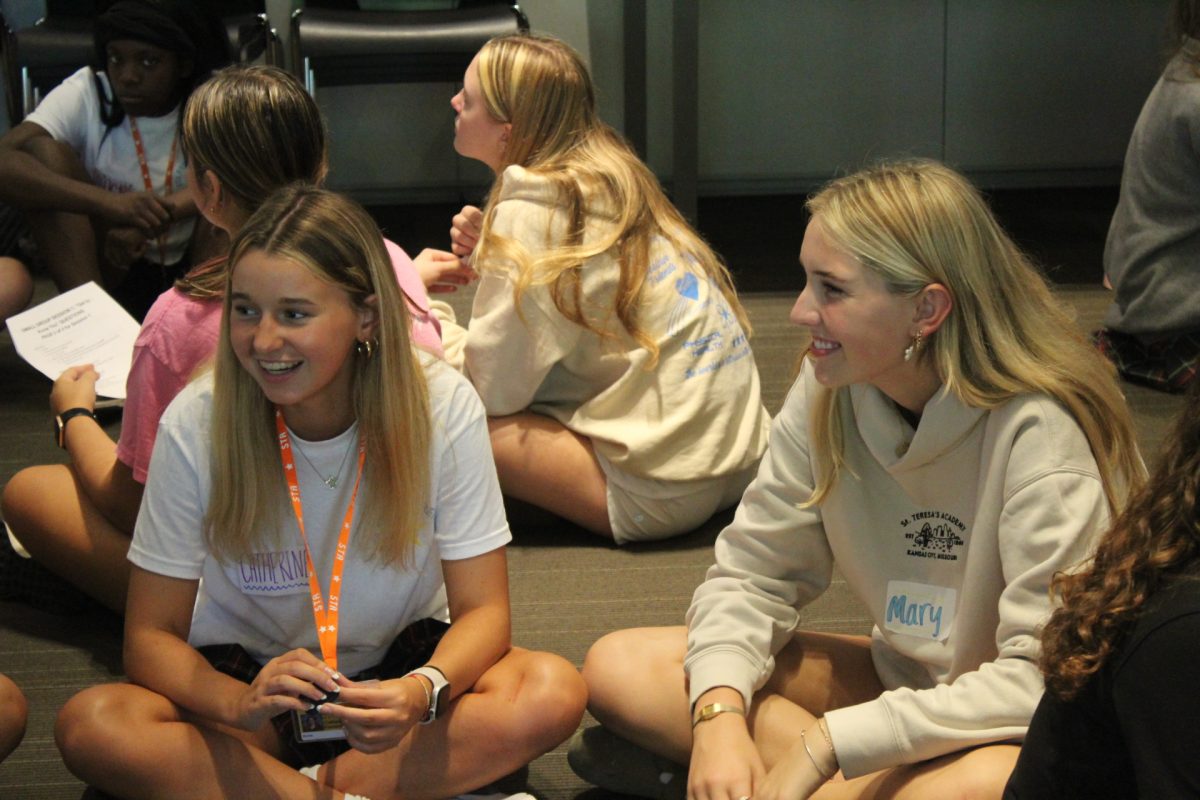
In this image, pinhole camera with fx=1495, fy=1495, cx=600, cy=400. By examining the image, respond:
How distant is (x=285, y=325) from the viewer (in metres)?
1.61

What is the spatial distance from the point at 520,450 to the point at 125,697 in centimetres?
96

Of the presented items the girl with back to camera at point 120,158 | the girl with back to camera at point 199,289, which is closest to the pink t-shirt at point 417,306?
the girl with back to camera at point 199,289

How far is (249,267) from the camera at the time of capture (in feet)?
5.29

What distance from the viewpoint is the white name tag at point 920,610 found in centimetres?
155

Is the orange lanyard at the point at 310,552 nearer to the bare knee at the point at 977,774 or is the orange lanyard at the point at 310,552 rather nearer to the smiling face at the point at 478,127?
the bare knee at the point at 977,774

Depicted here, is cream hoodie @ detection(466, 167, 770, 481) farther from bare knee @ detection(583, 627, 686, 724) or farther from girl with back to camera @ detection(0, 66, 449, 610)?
bare knee @ detection(583, 627, 686, 724)

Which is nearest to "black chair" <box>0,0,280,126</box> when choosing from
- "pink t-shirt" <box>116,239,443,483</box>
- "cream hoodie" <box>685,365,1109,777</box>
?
"pink t-shirt" <box>116,239,443,483</box>

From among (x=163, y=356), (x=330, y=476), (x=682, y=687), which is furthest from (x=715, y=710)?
(x=163, y=356)

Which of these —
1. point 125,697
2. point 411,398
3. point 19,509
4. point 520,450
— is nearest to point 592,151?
point 520,450

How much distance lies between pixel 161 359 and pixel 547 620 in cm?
69

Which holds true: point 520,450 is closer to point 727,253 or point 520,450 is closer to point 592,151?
point 592,151

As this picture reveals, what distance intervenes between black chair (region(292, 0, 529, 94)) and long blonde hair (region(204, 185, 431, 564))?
2.77 m

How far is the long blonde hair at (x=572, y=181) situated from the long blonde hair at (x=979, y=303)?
883 mm

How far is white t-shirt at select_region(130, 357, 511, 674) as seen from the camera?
5.43ft
